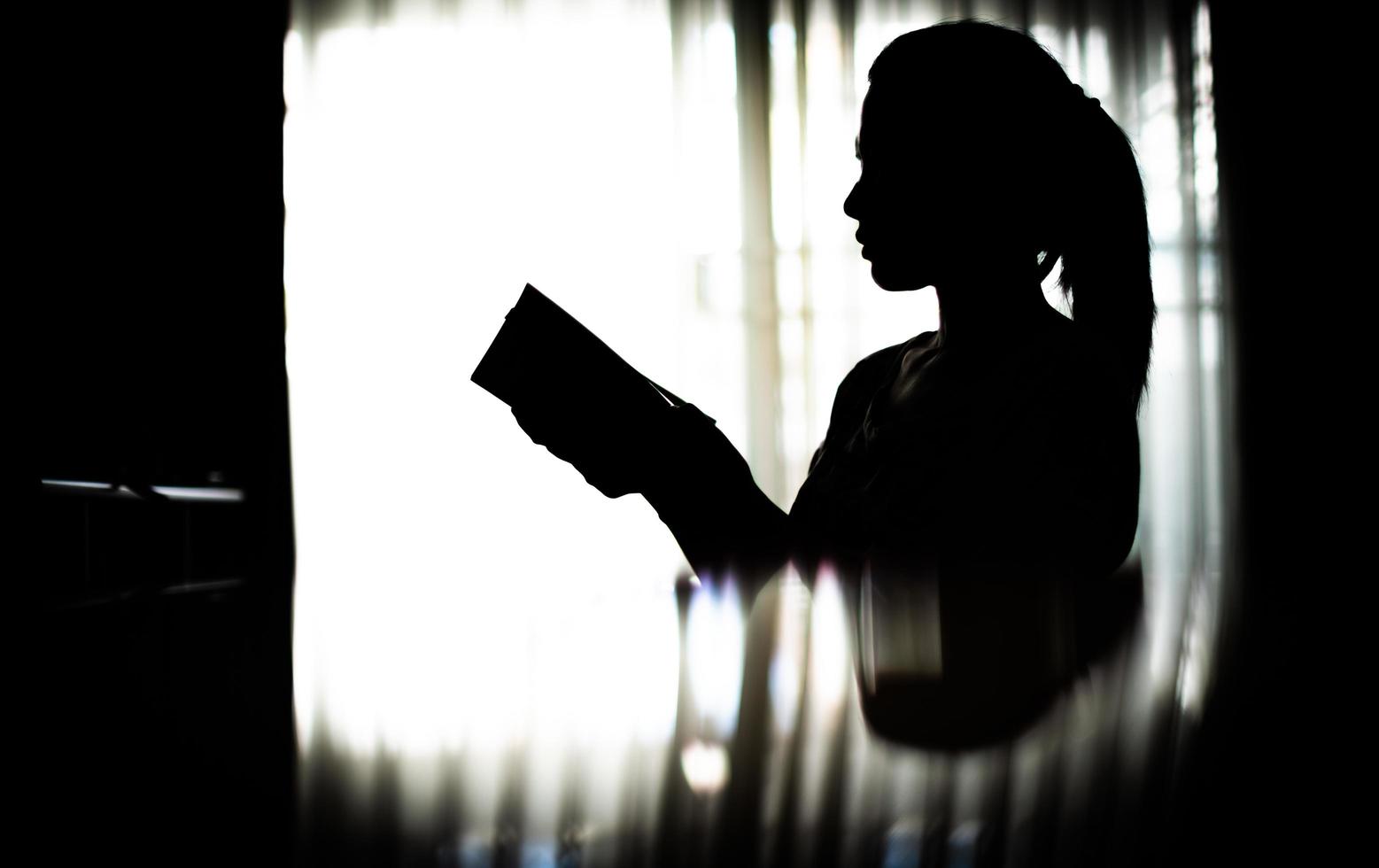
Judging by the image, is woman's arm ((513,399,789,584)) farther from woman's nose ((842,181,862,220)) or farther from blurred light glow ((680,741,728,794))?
blurred light glow ((680,741,728,794))

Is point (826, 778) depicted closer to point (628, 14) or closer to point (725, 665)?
point (725, 665)

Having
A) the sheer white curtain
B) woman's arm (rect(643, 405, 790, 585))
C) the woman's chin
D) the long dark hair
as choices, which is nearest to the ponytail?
the long dark hair

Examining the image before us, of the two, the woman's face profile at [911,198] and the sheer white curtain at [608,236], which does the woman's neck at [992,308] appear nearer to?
the woman's face profile at [911,198]

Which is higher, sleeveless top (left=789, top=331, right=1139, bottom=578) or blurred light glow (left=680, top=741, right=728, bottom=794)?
sleeveless top (left=789, top=331, right=1139, bottom=578)

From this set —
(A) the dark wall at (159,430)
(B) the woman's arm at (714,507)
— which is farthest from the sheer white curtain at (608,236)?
(B) the woman's arm at (714,507)

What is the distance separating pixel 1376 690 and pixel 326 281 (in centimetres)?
293

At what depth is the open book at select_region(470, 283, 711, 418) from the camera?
62cm

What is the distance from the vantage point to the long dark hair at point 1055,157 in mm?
673

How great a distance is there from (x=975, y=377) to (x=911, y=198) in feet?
0.47

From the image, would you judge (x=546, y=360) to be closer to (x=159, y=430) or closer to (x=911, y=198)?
(x=911, y=198)

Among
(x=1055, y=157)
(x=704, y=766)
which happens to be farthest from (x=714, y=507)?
(x=704, y=766)

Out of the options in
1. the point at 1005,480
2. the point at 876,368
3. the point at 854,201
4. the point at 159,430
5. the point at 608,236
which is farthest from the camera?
the point at 608,236

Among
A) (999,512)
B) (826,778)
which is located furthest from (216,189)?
(826,778)

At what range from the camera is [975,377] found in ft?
2.25
